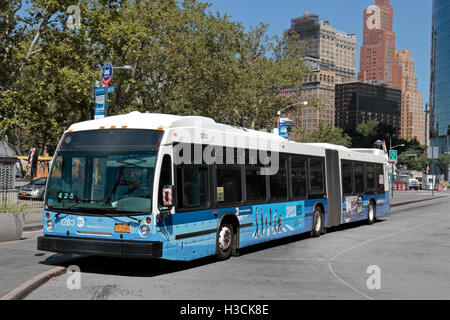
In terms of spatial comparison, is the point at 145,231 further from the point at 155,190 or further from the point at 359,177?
the point at 359,177

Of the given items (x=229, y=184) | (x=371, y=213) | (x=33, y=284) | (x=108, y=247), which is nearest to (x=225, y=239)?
(x=229, y=184)

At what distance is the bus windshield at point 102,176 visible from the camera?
998 centimetres

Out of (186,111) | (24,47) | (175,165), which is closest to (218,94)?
(186,111)

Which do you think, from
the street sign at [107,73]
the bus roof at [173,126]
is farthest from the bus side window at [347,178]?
the street sign at [107,73]

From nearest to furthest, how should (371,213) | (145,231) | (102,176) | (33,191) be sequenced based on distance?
(145,231) → (102,176) → (371,213) → (33,191)

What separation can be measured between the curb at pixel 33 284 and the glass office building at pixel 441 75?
14595 centimetres

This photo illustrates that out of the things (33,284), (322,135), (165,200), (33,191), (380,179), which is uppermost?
(322,135)

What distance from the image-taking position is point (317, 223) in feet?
57.3

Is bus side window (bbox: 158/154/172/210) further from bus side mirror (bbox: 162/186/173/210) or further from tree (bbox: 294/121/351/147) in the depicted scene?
tree (bbox: 294/121/351/147)

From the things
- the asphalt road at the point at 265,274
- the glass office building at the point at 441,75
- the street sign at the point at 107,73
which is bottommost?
the asphalt road at the point at 265,274

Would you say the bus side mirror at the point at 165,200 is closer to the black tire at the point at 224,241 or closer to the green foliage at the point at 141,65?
the black tire at the point at 224,241

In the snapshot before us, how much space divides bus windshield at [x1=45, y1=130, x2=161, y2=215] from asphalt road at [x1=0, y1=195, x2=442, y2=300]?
121cm

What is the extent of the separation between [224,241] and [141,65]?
30.7 m
